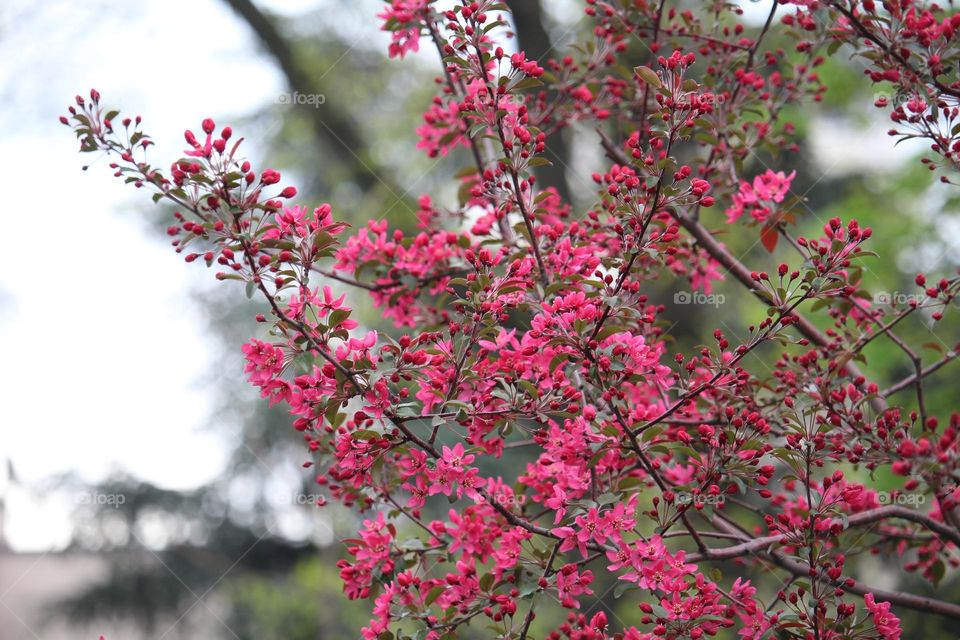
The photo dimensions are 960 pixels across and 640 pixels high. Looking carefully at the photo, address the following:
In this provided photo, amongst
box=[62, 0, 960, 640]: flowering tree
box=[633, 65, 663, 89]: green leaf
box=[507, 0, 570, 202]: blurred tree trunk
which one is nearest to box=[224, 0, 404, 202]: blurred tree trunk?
box=[507, 0, 570, 202]: blurred tree trunk

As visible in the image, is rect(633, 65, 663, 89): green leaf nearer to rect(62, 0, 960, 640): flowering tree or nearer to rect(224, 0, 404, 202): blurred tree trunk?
rect(62, 0, 960, 640): flowering tree

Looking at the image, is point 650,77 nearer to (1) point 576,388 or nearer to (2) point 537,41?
(1) point 576,388

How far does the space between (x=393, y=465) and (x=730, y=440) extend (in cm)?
91

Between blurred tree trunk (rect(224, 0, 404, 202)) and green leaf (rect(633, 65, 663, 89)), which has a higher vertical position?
blurred tree trunk (rect(224, 0, 404, 202))

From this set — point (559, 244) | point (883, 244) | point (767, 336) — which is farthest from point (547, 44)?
point (767, 336)

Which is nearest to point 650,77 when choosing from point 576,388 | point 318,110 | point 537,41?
point 576,388

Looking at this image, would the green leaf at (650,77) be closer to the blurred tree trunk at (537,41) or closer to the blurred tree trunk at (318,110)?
the blurred tree trunk at (537,41)

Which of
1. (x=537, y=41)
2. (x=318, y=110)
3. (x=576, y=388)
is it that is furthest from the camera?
(x=318, y=110)

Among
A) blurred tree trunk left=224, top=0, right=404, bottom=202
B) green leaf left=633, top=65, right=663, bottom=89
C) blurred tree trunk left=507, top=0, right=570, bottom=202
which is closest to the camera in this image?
green leaf left=633, top=65, right=663, bottom=89

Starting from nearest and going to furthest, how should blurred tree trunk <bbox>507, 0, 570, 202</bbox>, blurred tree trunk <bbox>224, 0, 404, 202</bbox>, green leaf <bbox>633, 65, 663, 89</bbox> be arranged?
green leaf <bbox>633, 65, 663, 89</bbox>, blurred tree trunk <bbox>507, 0, 570, 202</bbox>, blurred tree trunk <bbox>224, 0, 404, 202</bbox>

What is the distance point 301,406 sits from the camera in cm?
175

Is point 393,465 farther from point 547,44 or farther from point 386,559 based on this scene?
point 547,44

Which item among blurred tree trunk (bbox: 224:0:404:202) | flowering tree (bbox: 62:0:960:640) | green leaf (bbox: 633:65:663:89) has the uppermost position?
blurred tree trunk (bbox: 224:0:404:202)

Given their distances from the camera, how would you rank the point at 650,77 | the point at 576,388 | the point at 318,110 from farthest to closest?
the point at 318,110 → the point at 576,388 → the point at 650,77
